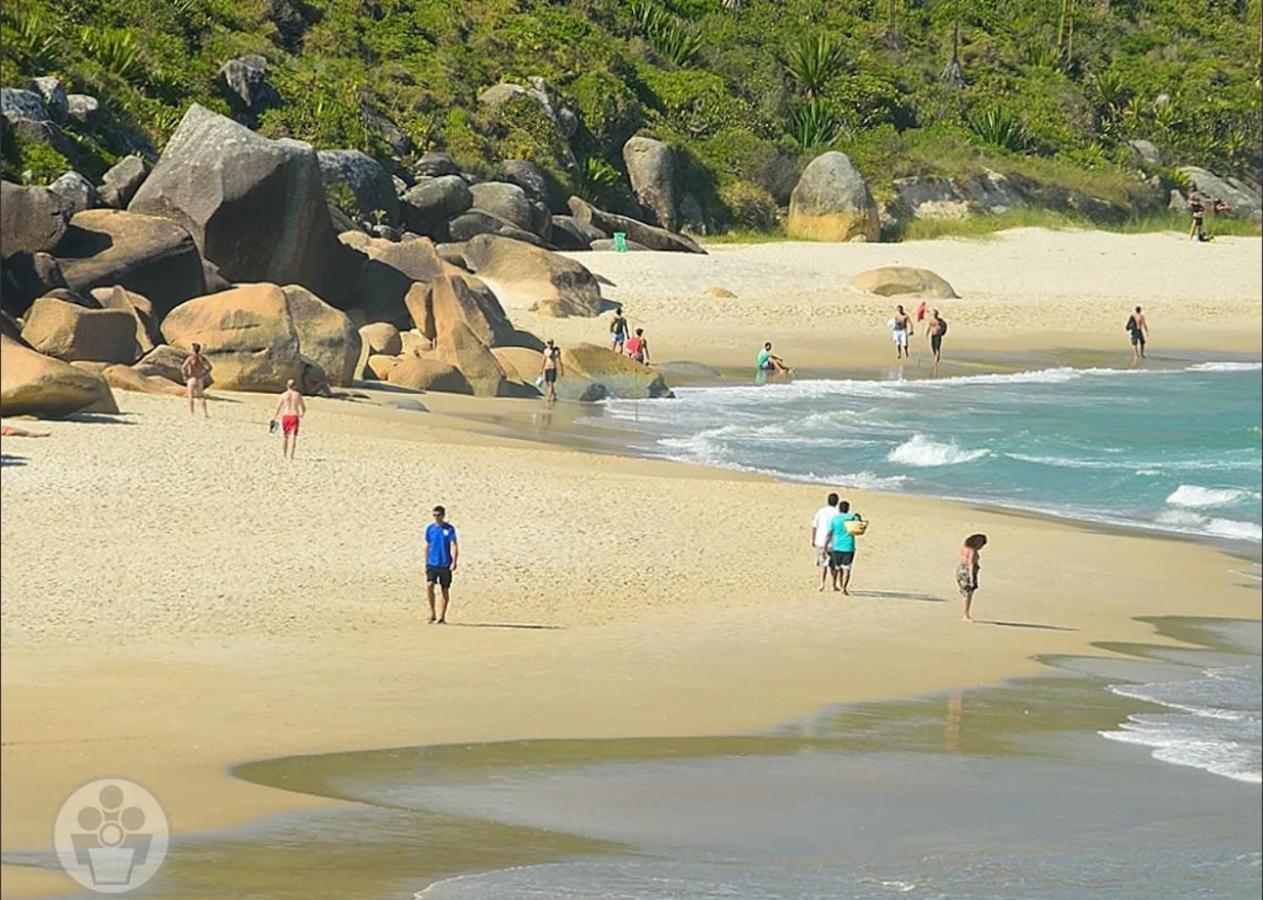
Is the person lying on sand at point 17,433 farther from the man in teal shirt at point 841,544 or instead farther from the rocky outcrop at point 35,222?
the rocky outcrop at point 35,222

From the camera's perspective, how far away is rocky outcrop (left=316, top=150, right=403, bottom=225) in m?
32.2

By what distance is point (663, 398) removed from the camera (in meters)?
24.3

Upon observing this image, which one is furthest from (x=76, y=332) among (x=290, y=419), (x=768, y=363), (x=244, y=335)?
(x=768, y=363)

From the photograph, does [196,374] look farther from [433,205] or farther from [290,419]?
[433,205]

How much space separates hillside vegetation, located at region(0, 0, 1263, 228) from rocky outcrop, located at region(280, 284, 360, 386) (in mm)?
11914

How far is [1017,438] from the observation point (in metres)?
22.3

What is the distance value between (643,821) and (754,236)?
33986 millimetres

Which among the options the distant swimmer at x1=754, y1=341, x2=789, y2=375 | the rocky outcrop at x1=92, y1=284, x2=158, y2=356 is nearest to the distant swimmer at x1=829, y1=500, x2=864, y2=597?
the rocky outcrop at x1=92, y1=284, x2=158, y2=356

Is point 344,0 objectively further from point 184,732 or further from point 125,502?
point 184,732

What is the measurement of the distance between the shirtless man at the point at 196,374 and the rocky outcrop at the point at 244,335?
44cm

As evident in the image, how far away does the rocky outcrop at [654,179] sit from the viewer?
134 feet

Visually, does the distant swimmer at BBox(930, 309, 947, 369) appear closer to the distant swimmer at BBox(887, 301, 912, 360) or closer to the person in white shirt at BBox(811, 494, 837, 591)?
the distant swimmer at BBox(887, 301, 912, 360)

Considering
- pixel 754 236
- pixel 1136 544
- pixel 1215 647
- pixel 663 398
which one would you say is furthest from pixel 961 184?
pixel 1215 647

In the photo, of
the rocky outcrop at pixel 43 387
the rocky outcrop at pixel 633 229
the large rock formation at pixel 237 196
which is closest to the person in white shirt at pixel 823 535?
the rocky outcrop at pixel 43 387
